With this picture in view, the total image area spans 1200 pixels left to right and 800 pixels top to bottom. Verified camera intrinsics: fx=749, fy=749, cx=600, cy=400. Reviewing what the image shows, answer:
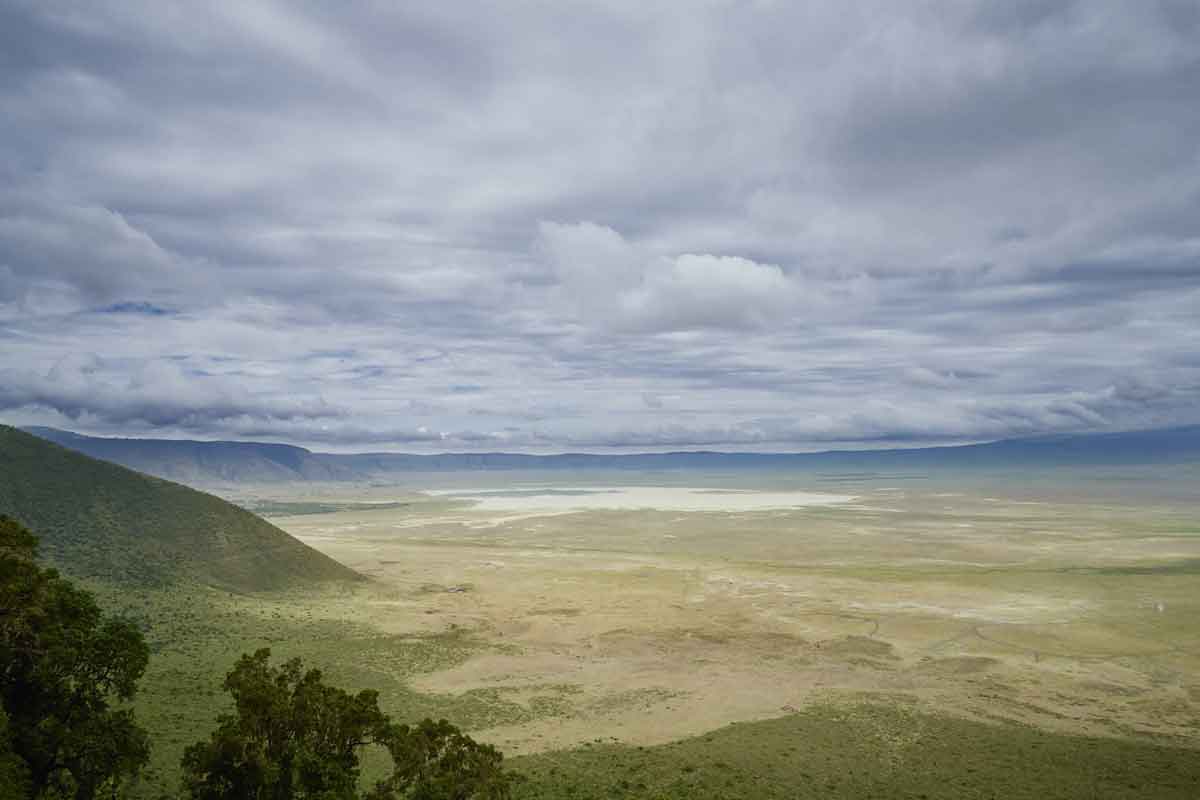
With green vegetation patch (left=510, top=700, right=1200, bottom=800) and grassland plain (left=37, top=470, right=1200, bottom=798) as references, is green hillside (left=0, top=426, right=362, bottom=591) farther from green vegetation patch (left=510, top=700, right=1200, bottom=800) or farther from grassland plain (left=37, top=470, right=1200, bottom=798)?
green vegetation patch (left=510, top=700, right=1200, bottom=800)

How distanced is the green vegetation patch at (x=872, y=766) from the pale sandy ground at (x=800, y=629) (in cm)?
329

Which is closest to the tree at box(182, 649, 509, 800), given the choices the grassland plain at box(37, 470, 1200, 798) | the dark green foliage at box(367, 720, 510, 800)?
the dark green foliage at box(367, 720, 510, 800)

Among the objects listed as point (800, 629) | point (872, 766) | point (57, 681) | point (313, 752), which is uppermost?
point (57, 681)

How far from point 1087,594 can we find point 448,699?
87.9 meters

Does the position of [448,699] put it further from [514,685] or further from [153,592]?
[153,592]

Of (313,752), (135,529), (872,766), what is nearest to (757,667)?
(872,766)

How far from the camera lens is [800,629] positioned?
82062mm

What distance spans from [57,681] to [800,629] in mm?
69972

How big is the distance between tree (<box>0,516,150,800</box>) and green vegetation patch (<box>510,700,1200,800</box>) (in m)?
19.9

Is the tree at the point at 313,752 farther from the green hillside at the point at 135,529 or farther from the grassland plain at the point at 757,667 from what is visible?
the green hillside at the point at 135,529

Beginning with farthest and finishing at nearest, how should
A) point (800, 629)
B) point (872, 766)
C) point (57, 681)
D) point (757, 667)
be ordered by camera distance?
point (800, 629), point (757, 667), point (872, 766), point (57, 681)

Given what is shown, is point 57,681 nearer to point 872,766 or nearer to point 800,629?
point 872,766

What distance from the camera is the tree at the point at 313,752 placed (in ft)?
81.7

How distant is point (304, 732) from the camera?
2631 centimetres
